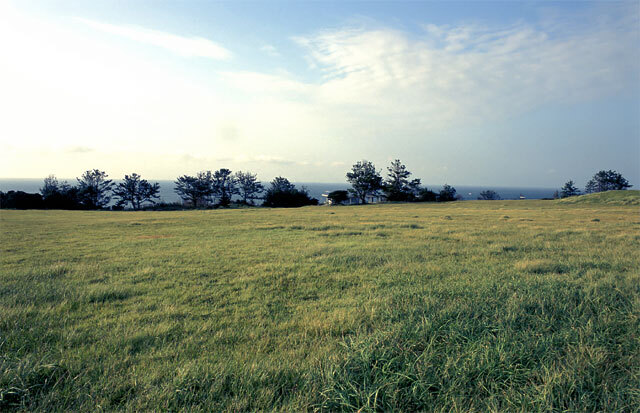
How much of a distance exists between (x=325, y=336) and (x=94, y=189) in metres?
74.2

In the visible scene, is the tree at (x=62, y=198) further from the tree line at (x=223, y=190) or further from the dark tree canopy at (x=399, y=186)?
the dark tree canopy at (x=399, y=186)

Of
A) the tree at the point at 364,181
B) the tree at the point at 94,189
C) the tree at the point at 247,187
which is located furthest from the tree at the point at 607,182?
the tree at the point at 94,189

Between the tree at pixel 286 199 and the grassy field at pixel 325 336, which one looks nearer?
the grassy field at pixel 325 336

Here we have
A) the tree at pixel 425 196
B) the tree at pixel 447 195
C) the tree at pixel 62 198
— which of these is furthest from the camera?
the tree at pixel 447 195

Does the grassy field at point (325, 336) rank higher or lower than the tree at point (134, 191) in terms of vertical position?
lower

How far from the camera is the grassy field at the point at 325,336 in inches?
101

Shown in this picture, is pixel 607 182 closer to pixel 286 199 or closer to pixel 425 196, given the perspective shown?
pixel 425 196

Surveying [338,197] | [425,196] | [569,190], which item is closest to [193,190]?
[338,197]

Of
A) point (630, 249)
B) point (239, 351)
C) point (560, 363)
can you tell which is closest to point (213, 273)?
point (239, 351)

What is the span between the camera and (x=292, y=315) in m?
4.39

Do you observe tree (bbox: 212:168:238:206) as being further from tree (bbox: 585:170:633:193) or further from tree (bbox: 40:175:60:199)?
tree (bbox: 585:170:633:193)

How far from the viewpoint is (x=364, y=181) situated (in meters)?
66.2

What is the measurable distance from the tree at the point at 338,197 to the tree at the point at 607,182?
2548 inches

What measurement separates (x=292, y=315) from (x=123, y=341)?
7.09 ft
